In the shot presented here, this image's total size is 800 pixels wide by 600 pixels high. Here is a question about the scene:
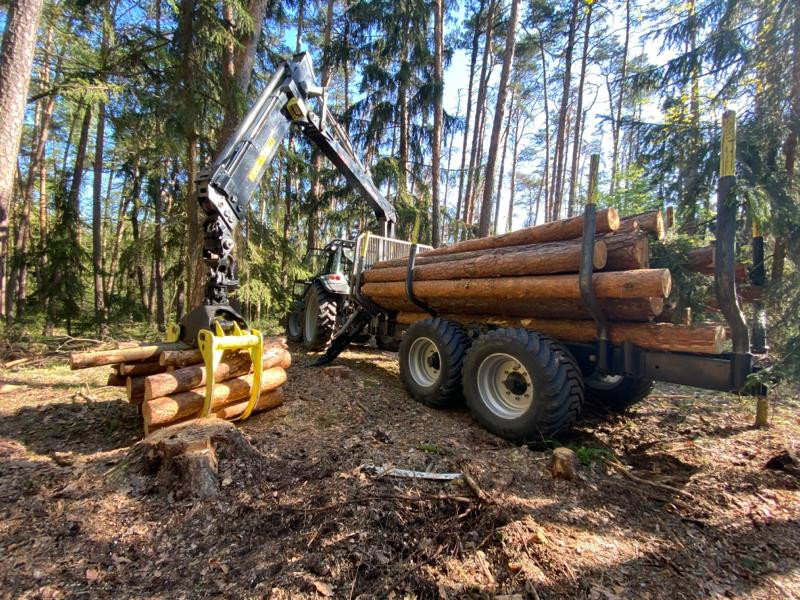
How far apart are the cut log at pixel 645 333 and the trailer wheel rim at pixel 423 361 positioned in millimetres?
989

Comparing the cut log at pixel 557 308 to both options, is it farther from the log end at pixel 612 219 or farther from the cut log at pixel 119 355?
the cut log at pixel 119 355

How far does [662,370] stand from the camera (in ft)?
11.0

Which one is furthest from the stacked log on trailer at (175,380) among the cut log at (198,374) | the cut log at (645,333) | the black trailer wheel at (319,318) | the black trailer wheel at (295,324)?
the black trailer wheel at (295,324)

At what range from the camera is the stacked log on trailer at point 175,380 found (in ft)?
10.7

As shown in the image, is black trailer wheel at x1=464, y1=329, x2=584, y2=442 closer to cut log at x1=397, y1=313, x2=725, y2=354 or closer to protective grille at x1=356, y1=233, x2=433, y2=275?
cut log at x1=397, y1=313, x2=725, y2=354

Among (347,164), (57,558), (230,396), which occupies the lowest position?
(57,558)

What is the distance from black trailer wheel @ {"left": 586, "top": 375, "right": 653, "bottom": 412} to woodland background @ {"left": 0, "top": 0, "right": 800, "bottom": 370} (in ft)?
4.42

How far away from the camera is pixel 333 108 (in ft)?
63.0

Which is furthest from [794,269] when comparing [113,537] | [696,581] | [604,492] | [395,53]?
[395,53]

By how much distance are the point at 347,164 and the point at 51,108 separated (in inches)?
545

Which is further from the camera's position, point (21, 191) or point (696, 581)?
point (21, 191)

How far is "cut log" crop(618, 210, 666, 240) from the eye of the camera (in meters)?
3.63

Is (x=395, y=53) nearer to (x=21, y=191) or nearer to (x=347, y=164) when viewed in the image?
(x=347, y=164)

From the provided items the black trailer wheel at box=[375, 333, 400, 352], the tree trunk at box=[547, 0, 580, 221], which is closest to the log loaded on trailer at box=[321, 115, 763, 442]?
the black trailer wheel at box=[375, 333, 400, 352]
